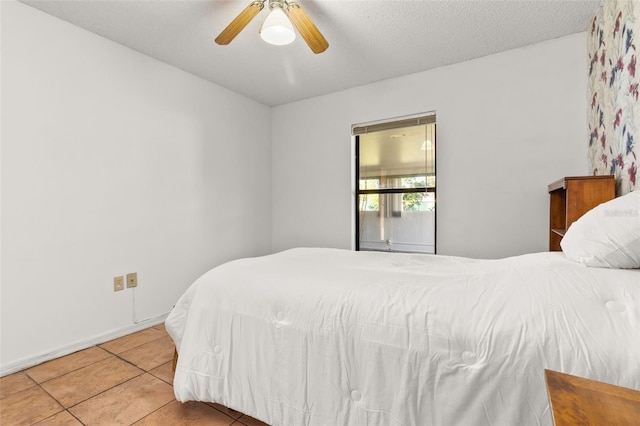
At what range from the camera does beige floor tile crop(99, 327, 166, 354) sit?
2295mm

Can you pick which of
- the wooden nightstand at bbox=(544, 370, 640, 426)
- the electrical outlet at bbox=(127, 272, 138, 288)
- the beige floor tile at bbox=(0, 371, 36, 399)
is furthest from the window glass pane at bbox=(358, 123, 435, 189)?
the beige floor tile at bbox=(0, 371, 36, 399)

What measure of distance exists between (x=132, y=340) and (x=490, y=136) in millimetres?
3434

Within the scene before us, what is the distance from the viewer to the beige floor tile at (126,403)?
150cm

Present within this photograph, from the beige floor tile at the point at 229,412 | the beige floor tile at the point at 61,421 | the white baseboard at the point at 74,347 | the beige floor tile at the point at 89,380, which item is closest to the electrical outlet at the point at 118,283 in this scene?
the white baseboard at the point at 74,347

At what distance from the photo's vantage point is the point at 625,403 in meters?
0.46

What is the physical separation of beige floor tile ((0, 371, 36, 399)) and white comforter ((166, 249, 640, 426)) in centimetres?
103

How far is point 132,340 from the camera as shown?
2.43 metres

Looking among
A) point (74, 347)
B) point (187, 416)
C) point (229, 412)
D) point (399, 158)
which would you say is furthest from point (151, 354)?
point (399, 158)

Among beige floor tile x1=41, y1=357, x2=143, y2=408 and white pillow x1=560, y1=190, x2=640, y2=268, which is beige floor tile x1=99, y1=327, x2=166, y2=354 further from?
white pillow x1=560, y1=190, x2=640, y2=268

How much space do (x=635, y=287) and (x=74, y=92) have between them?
323 centimetres

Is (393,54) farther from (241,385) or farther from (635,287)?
(241,385)

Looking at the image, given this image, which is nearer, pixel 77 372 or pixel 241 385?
pixel 241 385

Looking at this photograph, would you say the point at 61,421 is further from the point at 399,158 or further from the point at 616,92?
the point at 616,92

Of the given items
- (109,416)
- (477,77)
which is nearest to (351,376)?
(109,416)
